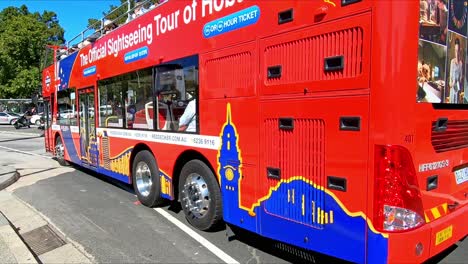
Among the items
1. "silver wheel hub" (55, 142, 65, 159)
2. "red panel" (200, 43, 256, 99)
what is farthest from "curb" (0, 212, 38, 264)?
"silver wheel hub" (55, 142, 65, 159)

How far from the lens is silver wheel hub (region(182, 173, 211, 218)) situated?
496 centimetres

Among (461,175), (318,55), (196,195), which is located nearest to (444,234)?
(461,175)

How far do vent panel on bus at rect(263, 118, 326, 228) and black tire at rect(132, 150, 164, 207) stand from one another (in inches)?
105

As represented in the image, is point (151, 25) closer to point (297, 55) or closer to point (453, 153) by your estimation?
point (297, 55)

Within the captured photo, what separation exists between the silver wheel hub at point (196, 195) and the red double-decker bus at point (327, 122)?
0.9 inches

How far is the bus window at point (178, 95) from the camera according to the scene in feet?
16.8

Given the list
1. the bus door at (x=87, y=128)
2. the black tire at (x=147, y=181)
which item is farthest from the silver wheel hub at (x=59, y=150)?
the black tire at (x=147, y=181)

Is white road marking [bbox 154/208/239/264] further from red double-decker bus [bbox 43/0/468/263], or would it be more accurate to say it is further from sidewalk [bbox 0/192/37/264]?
sidewalk [bbox 0/192/37/264]

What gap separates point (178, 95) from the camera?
5.55 meters

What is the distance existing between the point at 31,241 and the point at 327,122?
4130 millimetres

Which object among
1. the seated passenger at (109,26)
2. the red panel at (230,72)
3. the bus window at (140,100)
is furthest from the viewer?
the seated passenger at (109,26)

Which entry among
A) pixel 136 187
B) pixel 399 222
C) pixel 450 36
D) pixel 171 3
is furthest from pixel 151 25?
pixel 399 222

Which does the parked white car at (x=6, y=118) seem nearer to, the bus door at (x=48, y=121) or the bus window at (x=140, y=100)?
the bus door at (x=48, y=121)

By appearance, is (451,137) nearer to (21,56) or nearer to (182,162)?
(182,162)
